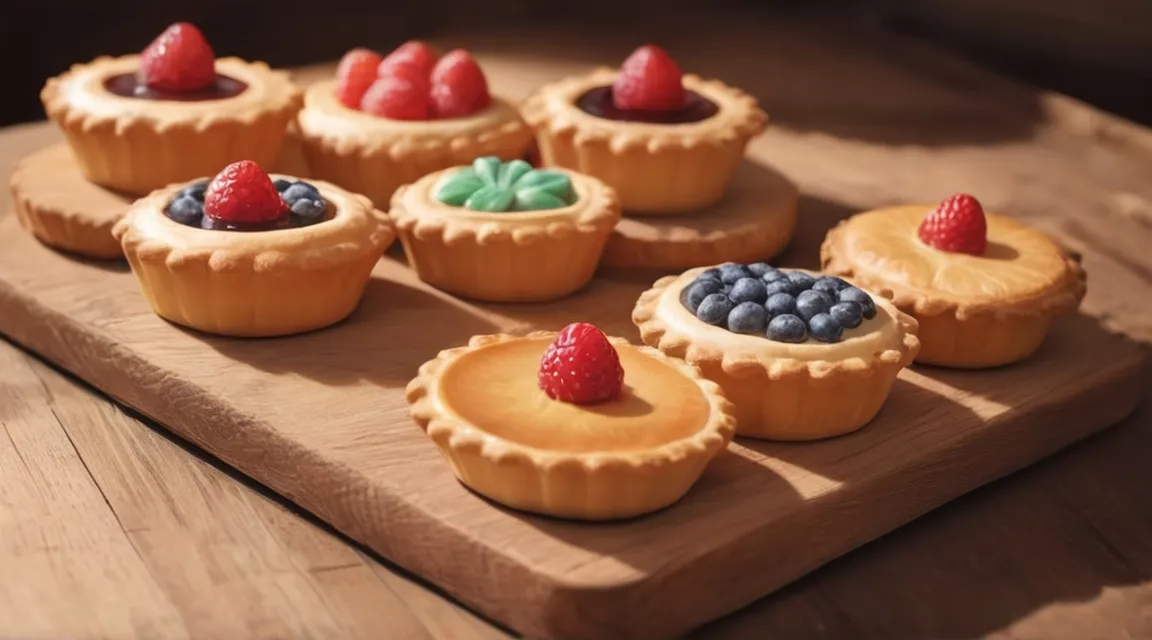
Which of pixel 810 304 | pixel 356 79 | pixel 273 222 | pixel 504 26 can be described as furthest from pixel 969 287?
pixel 504 26

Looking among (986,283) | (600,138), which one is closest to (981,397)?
(986,283)

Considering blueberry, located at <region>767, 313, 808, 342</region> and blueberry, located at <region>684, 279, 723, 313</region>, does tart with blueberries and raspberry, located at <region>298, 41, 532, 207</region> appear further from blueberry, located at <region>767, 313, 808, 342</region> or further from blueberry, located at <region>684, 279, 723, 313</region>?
blueberry, located at <region>767, 313, 808, 342</region>

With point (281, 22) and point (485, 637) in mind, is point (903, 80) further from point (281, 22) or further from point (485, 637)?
point (485, 637)

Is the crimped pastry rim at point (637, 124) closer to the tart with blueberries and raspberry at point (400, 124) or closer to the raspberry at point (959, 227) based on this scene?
the tart with blueberries and raspberry at point (400, 124)

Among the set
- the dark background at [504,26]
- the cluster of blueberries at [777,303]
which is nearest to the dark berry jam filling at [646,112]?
the cluster of blueberries at [777,303]

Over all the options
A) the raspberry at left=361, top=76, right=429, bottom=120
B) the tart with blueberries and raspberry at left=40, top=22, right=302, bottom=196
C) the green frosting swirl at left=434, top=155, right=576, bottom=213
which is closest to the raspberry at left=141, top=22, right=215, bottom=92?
the tart with blueberries and raspberry at left=40, top=22, right=302, bottom=196

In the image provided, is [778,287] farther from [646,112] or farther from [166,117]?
[166,117]
